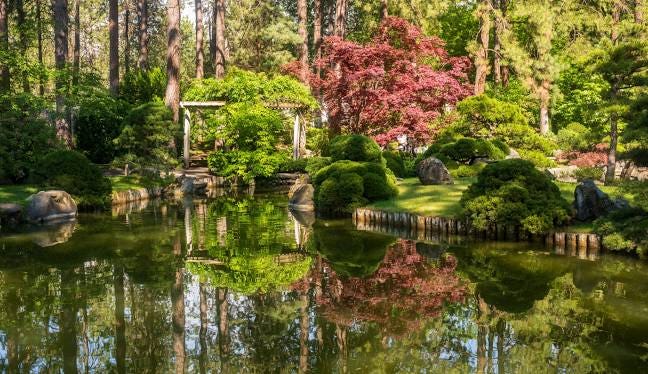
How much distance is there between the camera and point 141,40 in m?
36.4

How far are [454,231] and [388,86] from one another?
10800mm

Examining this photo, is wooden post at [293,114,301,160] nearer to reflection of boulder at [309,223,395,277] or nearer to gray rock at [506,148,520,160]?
gray rock at [506,148,520,160]

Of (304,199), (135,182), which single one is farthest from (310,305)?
(135,182)

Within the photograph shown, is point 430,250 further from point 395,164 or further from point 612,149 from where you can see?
point 395,164

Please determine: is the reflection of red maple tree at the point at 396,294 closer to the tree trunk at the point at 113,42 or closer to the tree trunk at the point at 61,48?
the tree trunk at the point at 61,48

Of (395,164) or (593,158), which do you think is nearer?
(395,164)

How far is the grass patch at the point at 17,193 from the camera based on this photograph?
14.8 meters

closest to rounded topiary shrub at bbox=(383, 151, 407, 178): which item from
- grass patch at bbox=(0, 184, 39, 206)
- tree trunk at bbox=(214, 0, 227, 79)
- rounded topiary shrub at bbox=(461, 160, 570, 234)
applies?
rounded topiary shrub at bbox=(461, 160, 570, 234)

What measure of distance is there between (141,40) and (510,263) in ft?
104

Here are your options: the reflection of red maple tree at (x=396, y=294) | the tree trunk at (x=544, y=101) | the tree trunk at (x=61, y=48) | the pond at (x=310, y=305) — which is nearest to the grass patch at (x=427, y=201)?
the pond at (x=310, y=305)

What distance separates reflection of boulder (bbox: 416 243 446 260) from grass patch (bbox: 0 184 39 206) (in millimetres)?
9412

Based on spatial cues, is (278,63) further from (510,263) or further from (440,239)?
(510,263)

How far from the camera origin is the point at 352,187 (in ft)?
51.0

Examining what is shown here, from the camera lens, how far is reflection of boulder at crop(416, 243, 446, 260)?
10.8 m
